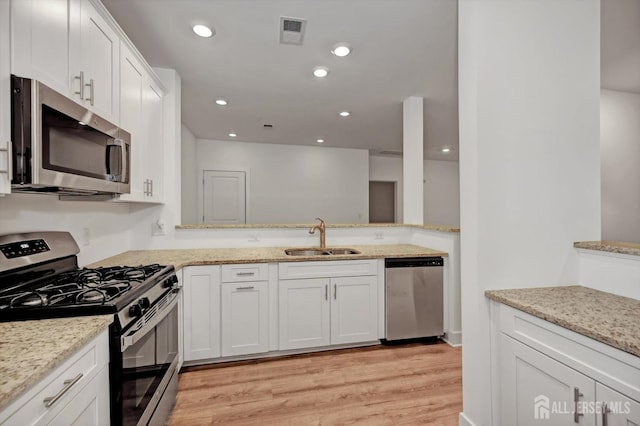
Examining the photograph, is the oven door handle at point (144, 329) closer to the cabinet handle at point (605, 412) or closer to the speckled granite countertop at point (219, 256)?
the speckled granite countertop at point (219, 256)

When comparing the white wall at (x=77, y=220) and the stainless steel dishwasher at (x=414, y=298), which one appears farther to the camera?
the stainless steel dishwasher at (x=414, y=298)

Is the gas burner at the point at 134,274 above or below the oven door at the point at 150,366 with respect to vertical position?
above

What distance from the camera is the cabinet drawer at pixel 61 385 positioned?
68 cm

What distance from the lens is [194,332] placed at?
2.18 meters

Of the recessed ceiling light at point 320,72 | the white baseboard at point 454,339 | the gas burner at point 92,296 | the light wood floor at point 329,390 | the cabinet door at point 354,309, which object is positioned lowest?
the light wood floor at point 329,390

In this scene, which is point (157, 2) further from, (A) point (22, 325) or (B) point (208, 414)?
(B) point (208, 414)

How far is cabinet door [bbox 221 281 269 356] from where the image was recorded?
2234 millimetres

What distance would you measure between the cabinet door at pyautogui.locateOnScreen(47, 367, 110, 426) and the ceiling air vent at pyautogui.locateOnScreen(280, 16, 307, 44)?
2.18 meters

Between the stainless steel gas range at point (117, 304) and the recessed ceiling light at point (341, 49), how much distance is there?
2.04 metres

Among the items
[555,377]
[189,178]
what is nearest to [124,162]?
[555,377]

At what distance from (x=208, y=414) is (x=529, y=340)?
5.85 feet

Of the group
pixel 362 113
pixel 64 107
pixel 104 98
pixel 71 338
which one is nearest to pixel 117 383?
pixel 71 338

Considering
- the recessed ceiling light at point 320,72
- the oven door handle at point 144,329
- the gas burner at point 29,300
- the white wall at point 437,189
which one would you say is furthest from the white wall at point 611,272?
the white wall at point 437,189

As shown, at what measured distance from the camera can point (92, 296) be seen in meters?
1.14
